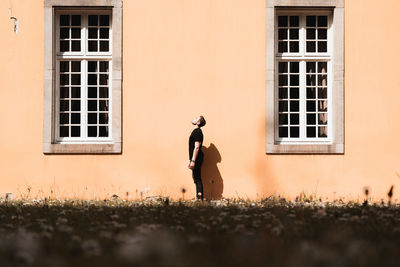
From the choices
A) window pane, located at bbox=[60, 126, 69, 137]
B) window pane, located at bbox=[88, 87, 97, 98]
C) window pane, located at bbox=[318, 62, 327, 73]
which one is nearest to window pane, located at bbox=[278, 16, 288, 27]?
window pane, located at bbox=[318, 62, 327, 73]

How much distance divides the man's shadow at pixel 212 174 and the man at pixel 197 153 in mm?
385

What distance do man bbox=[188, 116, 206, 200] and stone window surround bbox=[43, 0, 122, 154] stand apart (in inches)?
54.0

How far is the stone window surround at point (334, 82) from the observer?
10047mm

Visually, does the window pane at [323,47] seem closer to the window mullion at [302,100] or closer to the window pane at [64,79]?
the window mullion at [302,100]

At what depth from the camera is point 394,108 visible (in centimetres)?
1011

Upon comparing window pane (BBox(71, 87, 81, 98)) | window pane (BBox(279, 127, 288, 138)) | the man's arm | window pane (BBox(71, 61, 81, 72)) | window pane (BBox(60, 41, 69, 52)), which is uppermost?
window pane (BBox(60, 41, 69, 52))

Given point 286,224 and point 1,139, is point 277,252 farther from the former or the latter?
point 1,139

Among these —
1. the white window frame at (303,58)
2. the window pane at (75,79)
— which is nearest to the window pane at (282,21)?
the white window frame at (303,58)

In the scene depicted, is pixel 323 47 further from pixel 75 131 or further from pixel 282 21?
pixel 75 131

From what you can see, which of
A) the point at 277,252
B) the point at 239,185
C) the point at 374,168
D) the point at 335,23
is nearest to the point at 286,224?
the point at 277,252

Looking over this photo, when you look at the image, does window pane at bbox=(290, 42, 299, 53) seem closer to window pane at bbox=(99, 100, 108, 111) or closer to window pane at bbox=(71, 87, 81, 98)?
window pane at bbox=(99, 100, 108, 111)

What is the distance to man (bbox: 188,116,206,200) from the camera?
31.0 feet

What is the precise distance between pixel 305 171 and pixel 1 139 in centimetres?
555

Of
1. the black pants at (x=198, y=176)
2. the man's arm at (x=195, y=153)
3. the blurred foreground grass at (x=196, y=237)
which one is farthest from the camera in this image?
the black pants at (x=198, y=176)
